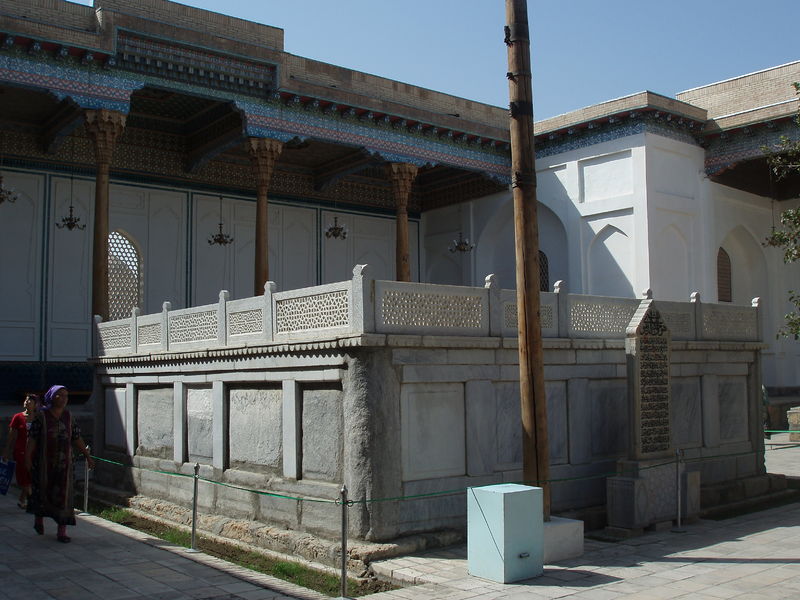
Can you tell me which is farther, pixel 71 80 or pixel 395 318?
pixel 71 80

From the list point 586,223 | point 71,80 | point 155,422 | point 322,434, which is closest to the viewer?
point 322,434

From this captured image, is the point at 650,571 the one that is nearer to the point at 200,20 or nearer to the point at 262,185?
the point at 262,185

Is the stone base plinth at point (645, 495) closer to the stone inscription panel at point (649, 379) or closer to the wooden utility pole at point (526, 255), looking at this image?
the stone inscription panel at point (649, 379)

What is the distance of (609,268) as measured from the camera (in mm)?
19750

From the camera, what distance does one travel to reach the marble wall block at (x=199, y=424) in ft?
36.6

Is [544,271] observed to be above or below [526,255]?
above

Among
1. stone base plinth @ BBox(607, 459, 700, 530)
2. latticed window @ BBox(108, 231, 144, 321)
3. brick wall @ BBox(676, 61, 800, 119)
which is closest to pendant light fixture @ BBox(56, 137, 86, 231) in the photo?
latticed window @ BBox(108, 231, 144, 321)

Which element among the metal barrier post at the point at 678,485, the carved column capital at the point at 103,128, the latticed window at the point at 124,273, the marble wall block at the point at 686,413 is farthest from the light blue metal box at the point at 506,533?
the latticed window at the point at 124,273

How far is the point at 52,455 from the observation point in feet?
27.5

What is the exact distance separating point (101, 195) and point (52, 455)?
7.87 metres

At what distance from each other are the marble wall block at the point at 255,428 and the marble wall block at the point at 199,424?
0.61 meters

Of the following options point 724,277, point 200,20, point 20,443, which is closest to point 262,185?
point 200,20

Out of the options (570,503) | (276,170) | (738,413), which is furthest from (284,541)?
(276,170)

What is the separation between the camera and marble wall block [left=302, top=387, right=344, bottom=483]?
867 centimetres
